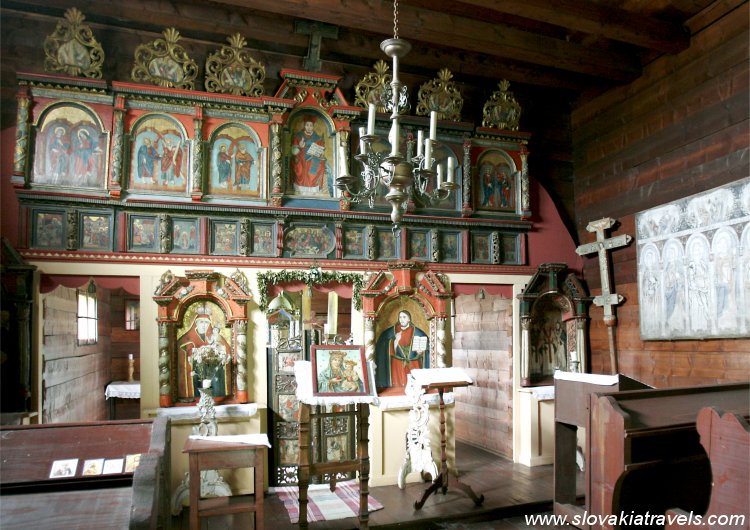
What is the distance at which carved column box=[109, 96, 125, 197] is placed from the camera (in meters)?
5.59

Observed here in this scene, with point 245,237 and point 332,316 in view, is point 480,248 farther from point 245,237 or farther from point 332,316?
point 245,237

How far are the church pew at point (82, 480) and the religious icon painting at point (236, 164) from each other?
3058 mm

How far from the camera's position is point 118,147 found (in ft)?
18.5

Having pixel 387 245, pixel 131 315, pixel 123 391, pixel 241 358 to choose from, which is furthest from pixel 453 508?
pixel 131 315

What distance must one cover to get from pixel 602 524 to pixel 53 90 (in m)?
6.13

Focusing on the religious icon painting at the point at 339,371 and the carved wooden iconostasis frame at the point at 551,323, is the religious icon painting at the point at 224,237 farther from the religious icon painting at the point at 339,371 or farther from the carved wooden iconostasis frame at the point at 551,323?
the carved wooden iconostasis frame at the point at 551,323

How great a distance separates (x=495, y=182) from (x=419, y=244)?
1.40 m

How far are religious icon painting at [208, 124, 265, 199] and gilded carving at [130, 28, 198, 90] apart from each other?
68cm

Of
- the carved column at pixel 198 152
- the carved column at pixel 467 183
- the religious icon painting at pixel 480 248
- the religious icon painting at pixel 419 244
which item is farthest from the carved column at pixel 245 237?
the religious icon painting at pixel 480 248

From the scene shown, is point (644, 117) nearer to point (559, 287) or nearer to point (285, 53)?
point (559, 287)

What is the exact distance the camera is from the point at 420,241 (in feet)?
22.2

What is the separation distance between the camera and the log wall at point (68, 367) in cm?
629

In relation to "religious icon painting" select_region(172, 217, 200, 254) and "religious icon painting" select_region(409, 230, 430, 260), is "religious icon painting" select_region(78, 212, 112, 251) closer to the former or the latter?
"religious icon painting" select_region(172, 217, 200, 254)

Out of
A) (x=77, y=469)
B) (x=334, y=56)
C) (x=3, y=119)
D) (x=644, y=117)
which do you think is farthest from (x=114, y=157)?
(x=644, y=117)
